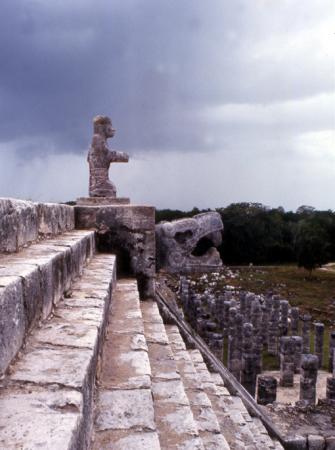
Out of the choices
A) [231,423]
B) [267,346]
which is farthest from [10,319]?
[267,346]

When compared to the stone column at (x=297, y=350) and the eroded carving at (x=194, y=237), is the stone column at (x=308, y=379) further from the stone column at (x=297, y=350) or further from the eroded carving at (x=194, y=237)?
the eroded carving at (x=194, y=237)

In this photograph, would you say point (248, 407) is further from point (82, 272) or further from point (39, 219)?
point (39, 219)

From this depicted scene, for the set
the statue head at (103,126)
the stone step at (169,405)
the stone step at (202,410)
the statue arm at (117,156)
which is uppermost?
the statue head at (103,126)

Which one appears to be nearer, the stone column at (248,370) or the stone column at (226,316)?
the stone column at (248,370)

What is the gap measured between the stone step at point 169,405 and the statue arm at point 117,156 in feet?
17.5

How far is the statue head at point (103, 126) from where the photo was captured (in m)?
8.65

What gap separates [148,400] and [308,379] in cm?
1036

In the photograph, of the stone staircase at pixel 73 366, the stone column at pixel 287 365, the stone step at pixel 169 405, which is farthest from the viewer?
the stone column at pixel 287 365

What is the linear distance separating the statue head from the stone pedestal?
283cm

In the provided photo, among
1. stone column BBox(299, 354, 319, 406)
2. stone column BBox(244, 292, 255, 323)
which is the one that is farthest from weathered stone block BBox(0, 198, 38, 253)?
stone column BBox(244, 292, 255, 323)

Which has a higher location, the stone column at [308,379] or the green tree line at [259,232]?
the green tree line at [259,232]

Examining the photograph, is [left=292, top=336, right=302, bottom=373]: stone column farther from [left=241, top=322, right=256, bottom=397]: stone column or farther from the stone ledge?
the stone ledge

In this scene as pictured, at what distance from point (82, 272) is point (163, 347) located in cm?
97

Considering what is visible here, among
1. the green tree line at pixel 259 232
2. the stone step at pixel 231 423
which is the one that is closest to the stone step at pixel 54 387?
the stone step at pixel 231 423
